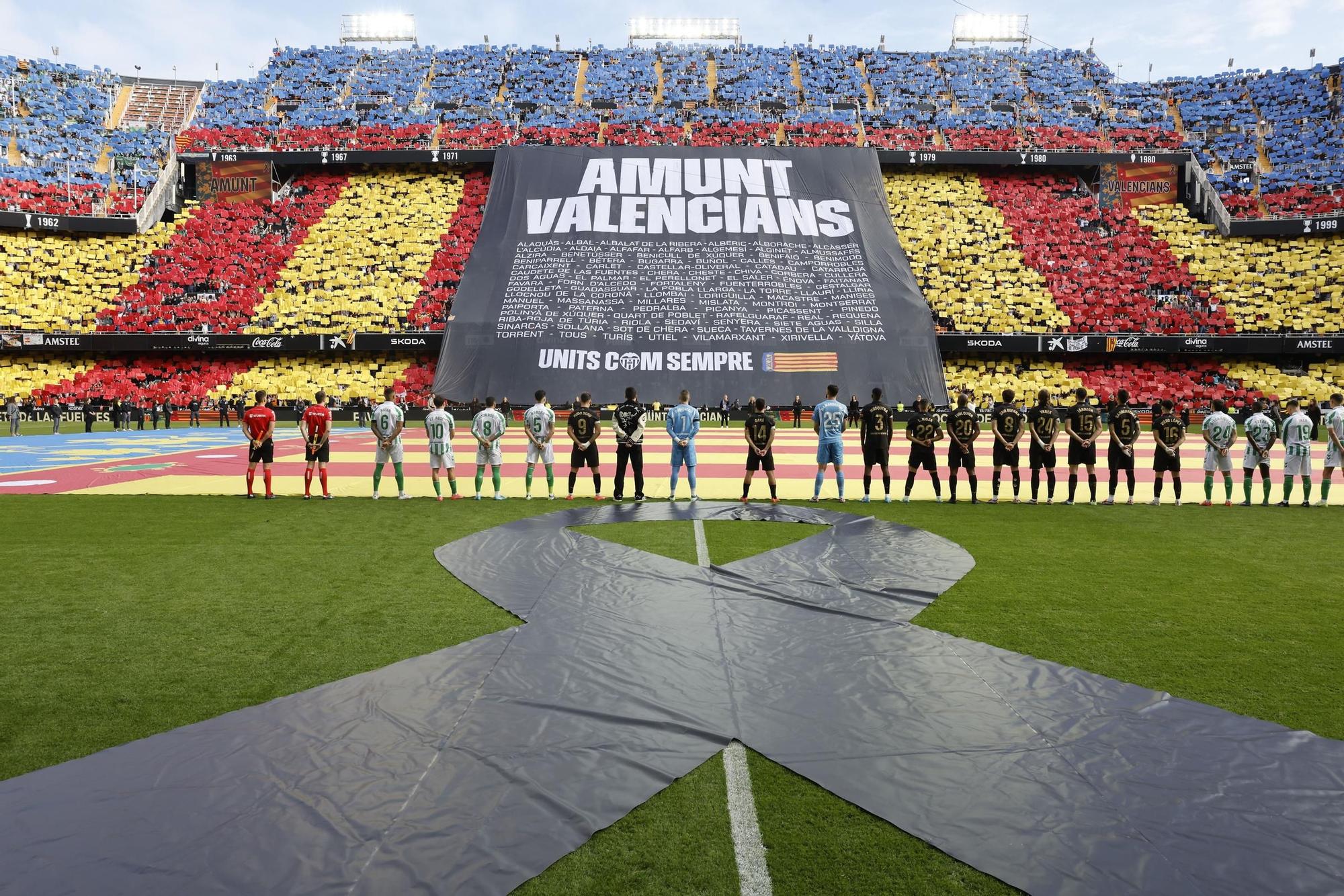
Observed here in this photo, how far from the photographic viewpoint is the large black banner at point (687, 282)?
37.2 m

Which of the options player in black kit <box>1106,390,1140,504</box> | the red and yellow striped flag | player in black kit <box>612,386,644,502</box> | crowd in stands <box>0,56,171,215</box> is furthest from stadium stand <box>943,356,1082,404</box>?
crowd in stands <box>0,56,171,215</box>

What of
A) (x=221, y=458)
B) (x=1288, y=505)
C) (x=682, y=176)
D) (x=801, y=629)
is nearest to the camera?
(x=801, y=629)

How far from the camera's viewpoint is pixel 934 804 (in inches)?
154

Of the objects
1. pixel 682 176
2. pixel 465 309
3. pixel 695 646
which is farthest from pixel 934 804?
pixel 682 176

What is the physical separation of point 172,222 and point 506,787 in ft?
175

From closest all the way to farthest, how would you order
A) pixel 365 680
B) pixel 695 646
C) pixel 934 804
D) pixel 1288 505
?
pixel 934 804 < pixel 365 680 < pixel 695 646 < pixel 1288 505

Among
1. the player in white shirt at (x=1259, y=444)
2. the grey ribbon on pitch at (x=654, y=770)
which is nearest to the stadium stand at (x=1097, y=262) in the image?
the player in white shirt at (x=1259, y=444)

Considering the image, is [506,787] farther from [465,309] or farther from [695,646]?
[465,309]

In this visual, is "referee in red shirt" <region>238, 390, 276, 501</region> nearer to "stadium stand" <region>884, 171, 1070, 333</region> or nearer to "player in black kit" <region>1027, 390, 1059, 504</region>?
"player in black kit" <region>1027, 390, 1059, 504</region>

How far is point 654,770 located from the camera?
430cm

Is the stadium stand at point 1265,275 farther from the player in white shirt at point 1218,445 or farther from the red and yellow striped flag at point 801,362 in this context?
the player in white shirt at point 1218,445

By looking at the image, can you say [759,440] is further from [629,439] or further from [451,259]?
[451,259]

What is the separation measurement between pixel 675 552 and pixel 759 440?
4.17 metres

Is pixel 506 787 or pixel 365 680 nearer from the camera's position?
pixel 506 787
